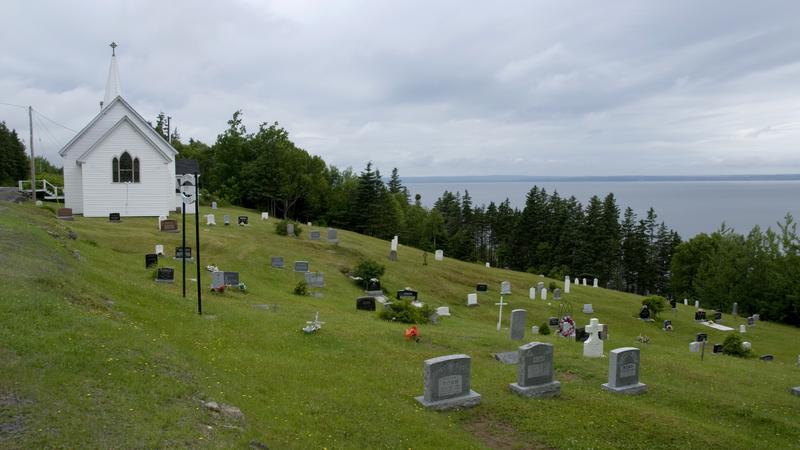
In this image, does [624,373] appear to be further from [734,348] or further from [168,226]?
[168,226]

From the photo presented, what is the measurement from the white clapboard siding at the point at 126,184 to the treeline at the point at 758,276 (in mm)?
52032

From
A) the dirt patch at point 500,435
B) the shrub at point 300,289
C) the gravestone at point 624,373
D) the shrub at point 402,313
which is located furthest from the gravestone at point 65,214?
the gravestone at point 624,373

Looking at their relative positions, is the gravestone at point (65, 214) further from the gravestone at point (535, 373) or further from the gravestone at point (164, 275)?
the gravestone at point (535, 373)

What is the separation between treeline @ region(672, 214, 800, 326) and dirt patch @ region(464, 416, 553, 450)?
49233 mm

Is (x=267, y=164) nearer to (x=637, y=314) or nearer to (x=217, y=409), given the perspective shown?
(x=637, y=314)

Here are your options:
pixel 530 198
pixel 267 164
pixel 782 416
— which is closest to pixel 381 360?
pixel 782 416

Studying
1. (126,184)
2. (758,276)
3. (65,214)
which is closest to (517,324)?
(65,214)

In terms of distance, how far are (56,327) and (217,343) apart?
3.58 meters

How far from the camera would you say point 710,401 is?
472 inches

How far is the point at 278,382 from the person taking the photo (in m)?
10.7

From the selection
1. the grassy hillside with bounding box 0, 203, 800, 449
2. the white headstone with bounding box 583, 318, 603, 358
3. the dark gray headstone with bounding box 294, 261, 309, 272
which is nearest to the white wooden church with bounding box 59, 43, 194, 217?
the dark gray headstone with bounding box 294, 261, 309, 272

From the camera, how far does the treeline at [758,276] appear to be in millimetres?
49031

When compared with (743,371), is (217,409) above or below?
above

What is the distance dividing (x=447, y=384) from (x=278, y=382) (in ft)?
11.2
